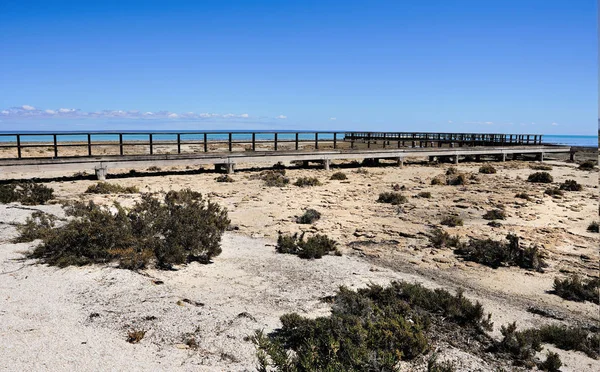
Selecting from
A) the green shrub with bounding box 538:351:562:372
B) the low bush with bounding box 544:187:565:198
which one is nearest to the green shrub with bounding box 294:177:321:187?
the low bush with bounding box 544:187:565:198

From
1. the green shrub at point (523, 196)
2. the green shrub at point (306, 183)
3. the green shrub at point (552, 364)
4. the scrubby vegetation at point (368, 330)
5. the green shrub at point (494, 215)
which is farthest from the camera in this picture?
the green shrub at point (306, 183)

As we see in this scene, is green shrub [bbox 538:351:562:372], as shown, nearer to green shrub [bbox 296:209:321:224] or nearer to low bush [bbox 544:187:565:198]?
green shrub [bbox 296:209:321:224]

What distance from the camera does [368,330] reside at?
15.8 ft

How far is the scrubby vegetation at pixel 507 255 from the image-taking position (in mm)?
8102

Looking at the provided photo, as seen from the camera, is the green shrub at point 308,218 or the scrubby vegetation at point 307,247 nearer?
the scrubby vegetation at point 307,247

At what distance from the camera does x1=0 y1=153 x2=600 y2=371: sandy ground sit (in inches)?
181

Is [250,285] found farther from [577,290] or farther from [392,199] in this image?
[392,199]

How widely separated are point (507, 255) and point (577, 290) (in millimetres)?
1615

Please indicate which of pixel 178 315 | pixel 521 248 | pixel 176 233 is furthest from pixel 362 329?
pixel 521 248

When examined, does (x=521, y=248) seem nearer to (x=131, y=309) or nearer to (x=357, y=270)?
(x=357, y=270)

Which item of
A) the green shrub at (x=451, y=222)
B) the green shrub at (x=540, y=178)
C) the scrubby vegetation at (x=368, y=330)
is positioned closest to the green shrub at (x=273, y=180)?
the green shrub at (x=451, y=222)

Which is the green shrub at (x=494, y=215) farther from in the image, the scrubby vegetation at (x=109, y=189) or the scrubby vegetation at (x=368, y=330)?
the scrubby vegetation at (x=109, y=189)

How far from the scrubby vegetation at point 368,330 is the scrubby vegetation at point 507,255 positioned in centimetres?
268

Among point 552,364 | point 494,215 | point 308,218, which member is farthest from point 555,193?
point 552,364
